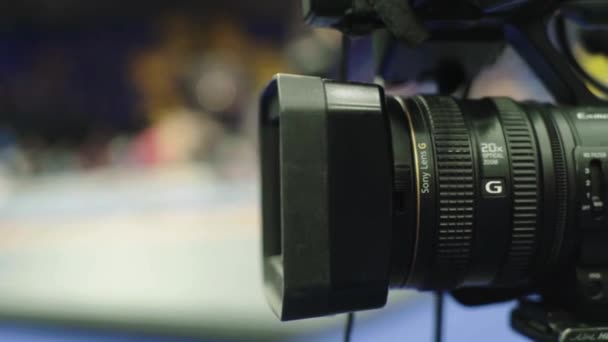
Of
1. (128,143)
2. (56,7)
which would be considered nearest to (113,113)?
(128,143)

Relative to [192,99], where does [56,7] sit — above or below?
above

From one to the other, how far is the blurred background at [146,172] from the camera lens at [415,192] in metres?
0.19

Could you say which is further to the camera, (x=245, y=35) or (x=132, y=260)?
(x=245, y=35)

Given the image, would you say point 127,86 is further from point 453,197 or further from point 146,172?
point 453,197

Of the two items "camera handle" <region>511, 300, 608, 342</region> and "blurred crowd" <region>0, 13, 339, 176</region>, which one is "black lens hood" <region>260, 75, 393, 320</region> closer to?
"camera handle" <region>511, 300, 608, 342</region>

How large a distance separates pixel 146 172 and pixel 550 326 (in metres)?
2.31

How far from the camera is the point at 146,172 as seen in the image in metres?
2.54

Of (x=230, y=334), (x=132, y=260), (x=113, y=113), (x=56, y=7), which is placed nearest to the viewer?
(x=230, y=334)

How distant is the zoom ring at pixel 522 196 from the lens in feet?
1.33

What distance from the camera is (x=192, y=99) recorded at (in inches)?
126

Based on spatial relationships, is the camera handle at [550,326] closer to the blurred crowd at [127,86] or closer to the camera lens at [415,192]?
the camera lens at [415,192]

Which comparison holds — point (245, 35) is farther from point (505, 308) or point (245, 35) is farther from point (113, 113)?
point (505, 308)

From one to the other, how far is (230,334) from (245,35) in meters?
2.91

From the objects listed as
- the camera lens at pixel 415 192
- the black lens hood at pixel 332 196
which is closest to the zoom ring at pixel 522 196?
the camera lens at pixel 415 192
